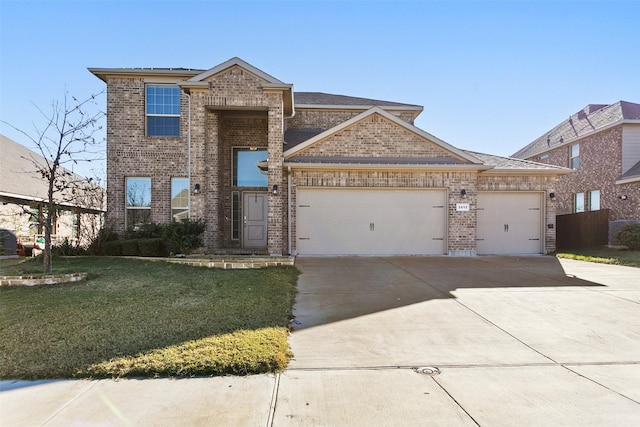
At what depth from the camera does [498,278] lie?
8312 millimetres

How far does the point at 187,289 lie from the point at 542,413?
19.6 ft

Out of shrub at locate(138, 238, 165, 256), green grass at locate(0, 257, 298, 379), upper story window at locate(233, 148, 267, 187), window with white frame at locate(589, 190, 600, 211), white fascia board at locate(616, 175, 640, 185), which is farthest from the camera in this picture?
window with white frame at locate(589, 190, 600, 211)

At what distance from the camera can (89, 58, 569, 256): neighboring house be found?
11.7 m

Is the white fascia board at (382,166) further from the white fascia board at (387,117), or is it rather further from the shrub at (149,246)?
the shrub at (149,246)

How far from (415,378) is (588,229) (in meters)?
15.7

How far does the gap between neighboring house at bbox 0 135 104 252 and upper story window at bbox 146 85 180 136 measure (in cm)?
323

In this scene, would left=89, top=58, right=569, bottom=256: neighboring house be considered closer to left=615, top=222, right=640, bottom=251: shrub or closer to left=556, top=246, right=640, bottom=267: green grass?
left=556, top=246, right=640, bottom=267: green grass

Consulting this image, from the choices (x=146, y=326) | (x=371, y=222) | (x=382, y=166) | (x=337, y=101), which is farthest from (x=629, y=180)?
(x=146, y=326)

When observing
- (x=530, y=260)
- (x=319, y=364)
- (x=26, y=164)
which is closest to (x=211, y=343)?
(x=319, y=364)

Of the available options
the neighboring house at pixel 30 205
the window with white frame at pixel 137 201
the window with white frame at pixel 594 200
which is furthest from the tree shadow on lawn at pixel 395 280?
the window with white frame at pixel 594 200

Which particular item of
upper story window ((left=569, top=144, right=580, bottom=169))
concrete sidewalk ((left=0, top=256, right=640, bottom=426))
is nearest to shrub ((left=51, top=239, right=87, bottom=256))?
concrete sidewalk ((left=0, top=256, right=640, bottom=426))

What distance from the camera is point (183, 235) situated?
10.7 m

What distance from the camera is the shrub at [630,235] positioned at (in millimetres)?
13250

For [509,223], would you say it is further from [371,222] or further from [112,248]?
[112,248]
